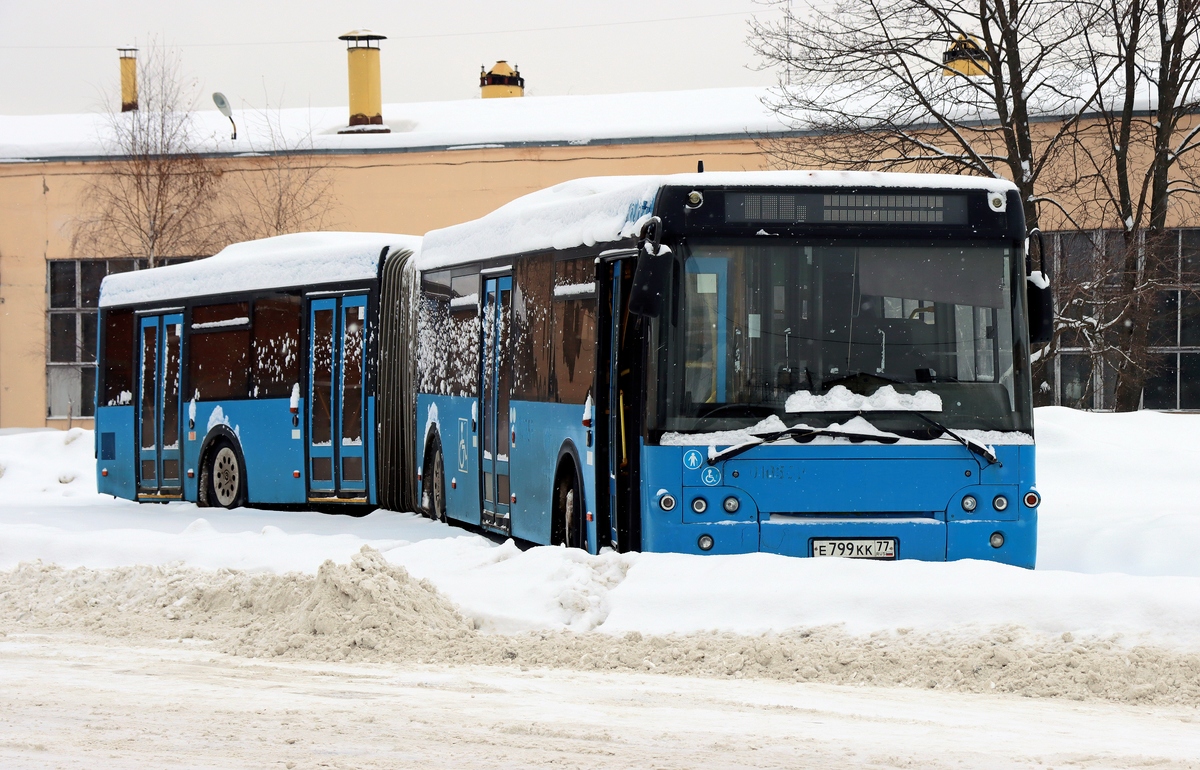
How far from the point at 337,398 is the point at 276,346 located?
1.12 meters

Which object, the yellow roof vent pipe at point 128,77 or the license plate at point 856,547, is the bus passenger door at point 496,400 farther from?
the yellow roof vent pipe at point 128,77

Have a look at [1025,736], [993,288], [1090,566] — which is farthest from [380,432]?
[1025,736]

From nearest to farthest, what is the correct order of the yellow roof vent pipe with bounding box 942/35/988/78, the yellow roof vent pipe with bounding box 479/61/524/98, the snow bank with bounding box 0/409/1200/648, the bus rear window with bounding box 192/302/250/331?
the snow bank with bounding box 0/409/1200/648 → the bus rear window with bounding box 192/302/250/331 → the yellow roof vent pipe with bounding box 942/35/988/78 → the yellow roof vent pipe with bounding box 479/61/524/98

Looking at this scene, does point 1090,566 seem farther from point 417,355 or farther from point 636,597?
point 417,355

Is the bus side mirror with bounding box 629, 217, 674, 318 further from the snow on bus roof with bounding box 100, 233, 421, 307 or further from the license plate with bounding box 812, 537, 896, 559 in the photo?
the snow on bus roof with bounding box 100, 233, 421, 307

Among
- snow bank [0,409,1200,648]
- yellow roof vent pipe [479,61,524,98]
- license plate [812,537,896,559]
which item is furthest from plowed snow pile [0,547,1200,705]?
yellow roof vent pipe [479,61,524,98]

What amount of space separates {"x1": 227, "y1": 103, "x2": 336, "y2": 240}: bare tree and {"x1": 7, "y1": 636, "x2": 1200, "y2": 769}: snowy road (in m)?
29.6

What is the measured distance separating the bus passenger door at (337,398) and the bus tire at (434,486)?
4.72 ft

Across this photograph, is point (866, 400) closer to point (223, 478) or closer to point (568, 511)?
point (568, 511)

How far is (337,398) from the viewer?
60.4ft

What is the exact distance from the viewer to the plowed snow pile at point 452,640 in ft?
A: 24.8

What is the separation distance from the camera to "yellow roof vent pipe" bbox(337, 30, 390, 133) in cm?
3953

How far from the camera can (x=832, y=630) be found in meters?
8.36

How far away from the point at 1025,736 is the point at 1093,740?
0.78 feet
